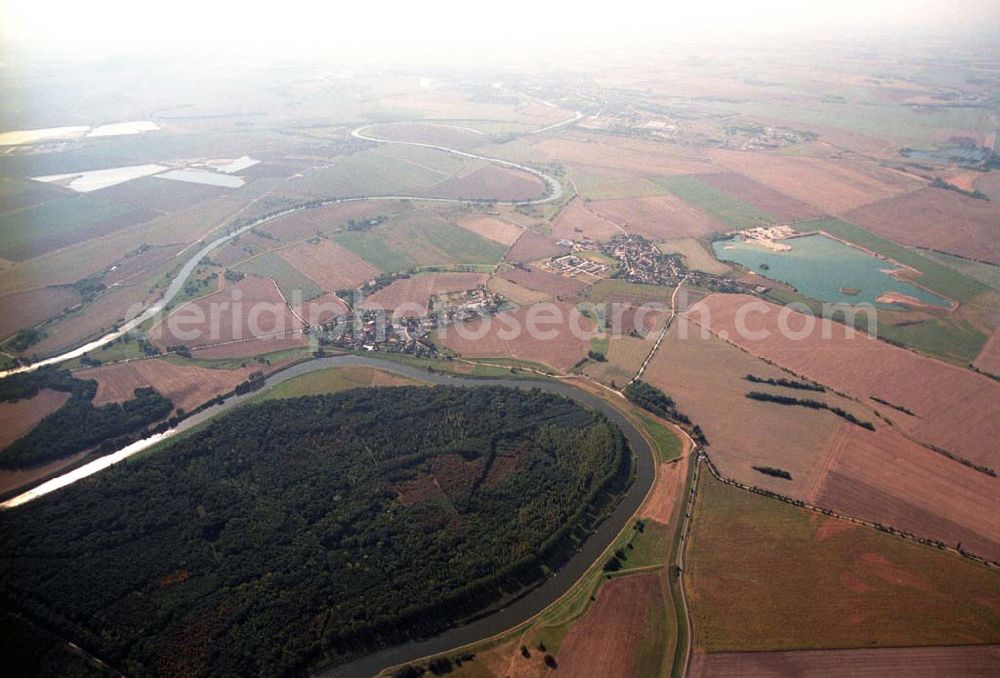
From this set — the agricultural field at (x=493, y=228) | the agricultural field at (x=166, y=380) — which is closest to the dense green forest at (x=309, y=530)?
the agricultural field at (x=166, y=380)

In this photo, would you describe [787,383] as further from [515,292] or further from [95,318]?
[95,318]

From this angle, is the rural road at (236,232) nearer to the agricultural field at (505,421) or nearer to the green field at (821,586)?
the agricultural field at (505,421)

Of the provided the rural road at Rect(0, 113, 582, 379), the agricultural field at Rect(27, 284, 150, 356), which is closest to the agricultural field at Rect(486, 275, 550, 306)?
the rural road at Rect(0, 113, 582, 379)

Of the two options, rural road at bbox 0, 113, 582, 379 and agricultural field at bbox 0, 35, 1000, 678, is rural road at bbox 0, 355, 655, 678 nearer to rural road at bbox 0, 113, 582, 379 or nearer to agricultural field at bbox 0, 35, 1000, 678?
agricultural field at bbox 0, 35, 1000, 678

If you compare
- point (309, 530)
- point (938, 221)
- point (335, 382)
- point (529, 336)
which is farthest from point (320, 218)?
point (938, 221)

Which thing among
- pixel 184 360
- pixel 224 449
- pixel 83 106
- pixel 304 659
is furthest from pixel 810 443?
pixel 83 106

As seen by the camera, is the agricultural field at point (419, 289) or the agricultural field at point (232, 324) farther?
the agricultural field at point (419, 289)

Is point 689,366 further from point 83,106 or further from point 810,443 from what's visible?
point 83,106
